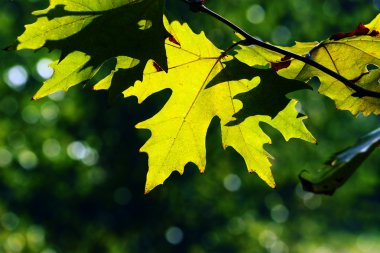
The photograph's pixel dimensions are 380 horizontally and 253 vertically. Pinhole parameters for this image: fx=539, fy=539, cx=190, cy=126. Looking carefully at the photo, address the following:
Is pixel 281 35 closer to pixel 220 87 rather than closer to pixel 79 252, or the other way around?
pixel 79 252

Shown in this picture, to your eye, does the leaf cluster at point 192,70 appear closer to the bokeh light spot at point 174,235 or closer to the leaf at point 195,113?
the leaf at point 195,113

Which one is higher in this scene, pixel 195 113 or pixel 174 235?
pixel 195 113

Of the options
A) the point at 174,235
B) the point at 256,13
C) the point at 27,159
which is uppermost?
the point at 256,13

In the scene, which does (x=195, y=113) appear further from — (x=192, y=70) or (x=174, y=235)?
(x=174, y=235)

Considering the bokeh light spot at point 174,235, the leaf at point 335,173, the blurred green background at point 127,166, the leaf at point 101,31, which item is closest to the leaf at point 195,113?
the leaf at point 101,31

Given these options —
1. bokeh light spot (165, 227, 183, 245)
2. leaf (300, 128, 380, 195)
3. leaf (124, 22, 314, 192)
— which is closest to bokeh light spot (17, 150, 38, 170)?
bokeh light spot (165, 227, 183, 245)

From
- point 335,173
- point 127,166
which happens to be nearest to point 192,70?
point 335,173
